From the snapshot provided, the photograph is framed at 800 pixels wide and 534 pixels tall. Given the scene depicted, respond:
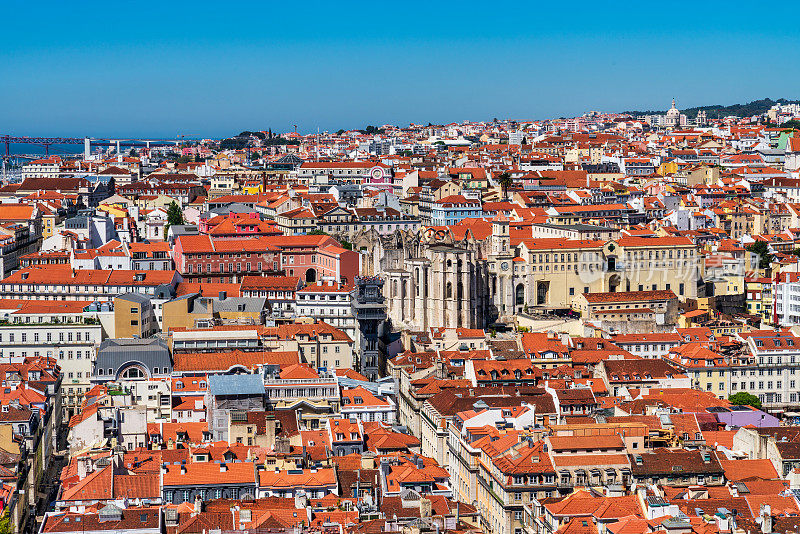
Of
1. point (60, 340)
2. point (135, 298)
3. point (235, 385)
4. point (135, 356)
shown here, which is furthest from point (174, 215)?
point (235, 385)

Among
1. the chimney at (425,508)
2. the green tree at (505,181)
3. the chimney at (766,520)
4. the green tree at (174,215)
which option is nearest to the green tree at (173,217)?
the green tree at (174,215)

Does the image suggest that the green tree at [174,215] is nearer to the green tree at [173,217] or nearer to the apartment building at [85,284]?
the green tree at [173,217]

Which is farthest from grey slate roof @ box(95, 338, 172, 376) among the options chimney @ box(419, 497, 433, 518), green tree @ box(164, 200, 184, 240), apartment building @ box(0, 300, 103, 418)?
green tree @ box(164, 200, 184, 240)

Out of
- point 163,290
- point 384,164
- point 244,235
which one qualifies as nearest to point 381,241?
point 244,235

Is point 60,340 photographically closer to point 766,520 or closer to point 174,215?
point 766,520

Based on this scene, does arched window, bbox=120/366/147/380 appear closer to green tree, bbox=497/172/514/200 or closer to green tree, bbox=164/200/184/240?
green tree, bbox=164/200/184/240

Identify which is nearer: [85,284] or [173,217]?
[85,284]
